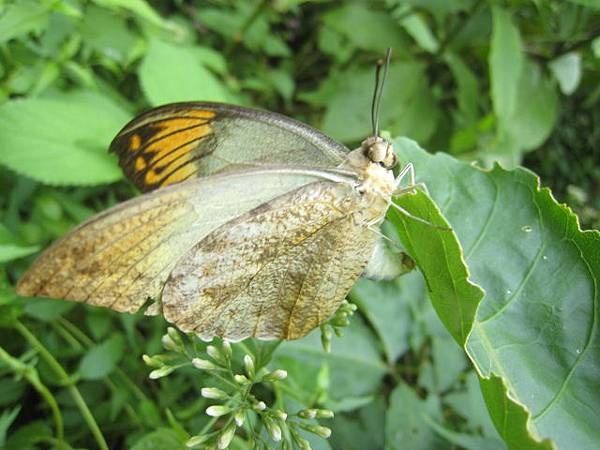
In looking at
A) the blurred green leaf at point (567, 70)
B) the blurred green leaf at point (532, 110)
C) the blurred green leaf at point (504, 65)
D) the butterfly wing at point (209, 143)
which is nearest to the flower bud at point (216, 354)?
the butterfly wing at point (209, 143)

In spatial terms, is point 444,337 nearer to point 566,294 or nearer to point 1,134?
point 566,294

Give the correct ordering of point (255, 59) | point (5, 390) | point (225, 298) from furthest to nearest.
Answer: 1. point (255, 59)
2. point (5, 390)
3. point (225, 298)

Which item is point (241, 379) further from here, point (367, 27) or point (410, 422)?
point (367, 27)

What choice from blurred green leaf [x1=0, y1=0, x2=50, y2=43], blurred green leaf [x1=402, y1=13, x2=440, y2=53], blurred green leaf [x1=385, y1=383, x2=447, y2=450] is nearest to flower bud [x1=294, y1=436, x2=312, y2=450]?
blurred green leaf [x1=385, y1=383, x2=447, y2=450]

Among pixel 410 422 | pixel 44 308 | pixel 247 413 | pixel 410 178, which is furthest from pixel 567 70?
pixel 44 308

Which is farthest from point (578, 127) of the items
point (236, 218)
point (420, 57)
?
point (236, 218)

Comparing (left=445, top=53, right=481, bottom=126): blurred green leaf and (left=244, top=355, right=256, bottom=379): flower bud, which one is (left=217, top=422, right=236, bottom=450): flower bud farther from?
(left=445, top=53, right=481, bottom=126): blurred green leaf

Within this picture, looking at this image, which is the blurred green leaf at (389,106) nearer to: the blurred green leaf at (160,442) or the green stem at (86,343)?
the green stem at (86,343)
